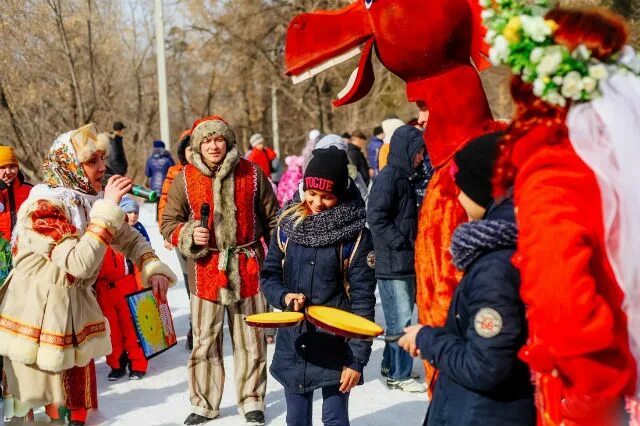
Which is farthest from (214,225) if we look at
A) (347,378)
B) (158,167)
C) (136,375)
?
(158,167)

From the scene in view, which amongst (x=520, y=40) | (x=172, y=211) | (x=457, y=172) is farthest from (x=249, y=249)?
(x=520, y=40)

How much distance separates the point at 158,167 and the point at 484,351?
462 inches

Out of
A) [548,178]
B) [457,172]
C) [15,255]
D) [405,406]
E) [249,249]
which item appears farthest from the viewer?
[405,406]

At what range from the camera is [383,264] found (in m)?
5.86

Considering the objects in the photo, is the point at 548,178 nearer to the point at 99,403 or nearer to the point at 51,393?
the point at 51,393

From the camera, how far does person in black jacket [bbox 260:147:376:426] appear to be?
3832 millimetres

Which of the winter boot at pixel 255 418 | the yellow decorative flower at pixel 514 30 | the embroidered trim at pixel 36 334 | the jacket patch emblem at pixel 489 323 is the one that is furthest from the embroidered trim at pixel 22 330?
the yellow decorative flower at pixel 514 30

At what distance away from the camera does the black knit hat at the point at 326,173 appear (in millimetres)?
3843

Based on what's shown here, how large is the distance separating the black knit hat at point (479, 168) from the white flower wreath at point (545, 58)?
25cm

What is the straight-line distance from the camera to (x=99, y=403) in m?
5.72

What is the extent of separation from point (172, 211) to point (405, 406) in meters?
2.14

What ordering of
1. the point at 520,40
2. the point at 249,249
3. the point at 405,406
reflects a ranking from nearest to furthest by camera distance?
1. the point at 520,40
2. the point at 249,249
3. the point at 405,406

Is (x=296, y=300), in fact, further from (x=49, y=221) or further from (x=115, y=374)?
(x=115, y=374)

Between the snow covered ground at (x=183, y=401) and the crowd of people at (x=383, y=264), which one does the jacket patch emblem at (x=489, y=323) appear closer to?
the crowd of people at (x=383, y=264)
